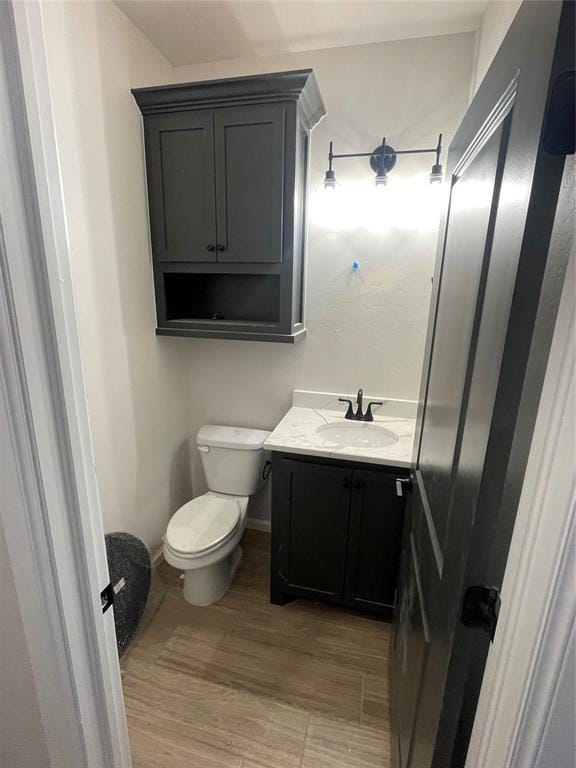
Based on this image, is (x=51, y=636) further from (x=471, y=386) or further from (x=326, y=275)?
(x=326, y=275)

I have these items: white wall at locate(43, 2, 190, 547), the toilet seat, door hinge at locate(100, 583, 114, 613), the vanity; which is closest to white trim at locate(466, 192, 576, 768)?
door hinge at locate(100, 583, 114, 613)

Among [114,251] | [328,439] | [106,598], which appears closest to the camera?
[106,598]

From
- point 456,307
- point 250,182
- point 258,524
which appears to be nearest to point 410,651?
point 456,307

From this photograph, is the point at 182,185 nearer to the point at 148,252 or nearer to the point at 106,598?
the point at 148,252

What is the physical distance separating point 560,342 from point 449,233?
2.13ft

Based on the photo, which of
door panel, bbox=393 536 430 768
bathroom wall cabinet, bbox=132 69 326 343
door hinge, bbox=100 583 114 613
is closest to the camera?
door hinge, bbox=100 583 114 613

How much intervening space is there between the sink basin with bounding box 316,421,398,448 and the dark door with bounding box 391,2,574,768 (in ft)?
2.75

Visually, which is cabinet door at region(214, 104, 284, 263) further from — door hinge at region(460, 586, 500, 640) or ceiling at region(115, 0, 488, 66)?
door hinge at region(460, 586, 500, 640)

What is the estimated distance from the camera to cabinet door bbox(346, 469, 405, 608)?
1.60 m

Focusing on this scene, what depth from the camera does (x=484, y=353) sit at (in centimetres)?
Result: 62

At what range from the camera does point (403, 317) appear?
1.89 metres

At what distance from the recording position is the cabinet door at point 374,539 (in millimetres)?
1598

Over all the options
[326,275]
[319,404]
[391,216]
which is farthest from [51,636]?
[391,216]

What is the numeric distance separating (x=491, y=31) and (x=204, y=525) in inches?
92.7
